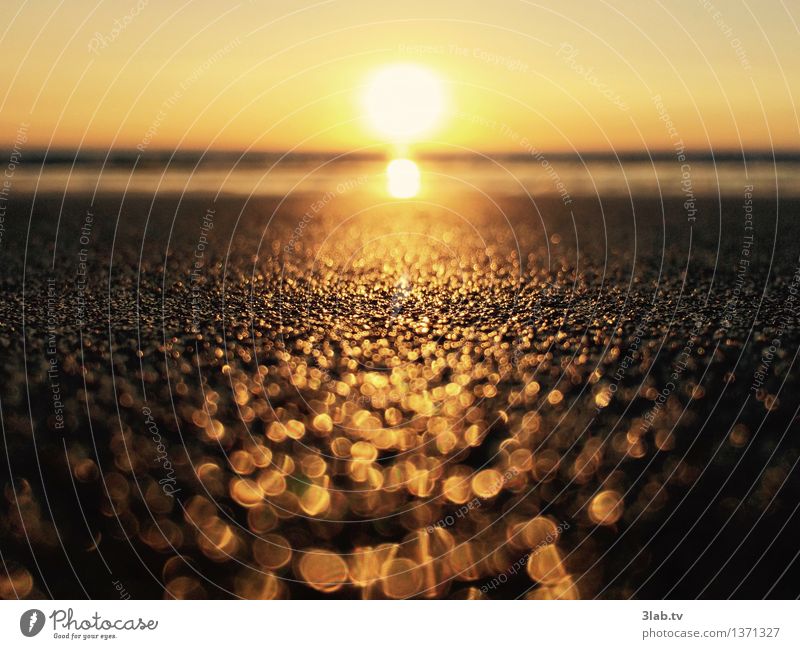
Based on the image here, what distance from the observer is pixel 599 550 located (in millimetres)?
6590

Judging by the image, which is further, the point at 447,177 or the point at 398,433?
the point at 447,177

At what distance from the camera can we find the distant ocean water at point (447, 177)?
28.1 meters

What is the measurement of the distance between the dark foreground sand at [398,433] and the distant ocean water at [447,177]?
1438 cm

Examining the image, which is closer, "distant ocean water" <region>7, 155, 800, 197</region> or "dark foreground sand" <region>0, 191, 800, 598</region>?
"dark foreground sand" <region>0, 191, 800, 598</region>

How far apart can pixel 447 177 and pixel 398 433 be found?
2777cm

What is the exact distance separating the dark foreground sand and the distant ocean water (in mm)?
14382

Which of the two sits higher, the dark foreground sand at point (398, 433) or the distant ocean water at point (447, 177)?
the distant ocean water at point (447, 177)

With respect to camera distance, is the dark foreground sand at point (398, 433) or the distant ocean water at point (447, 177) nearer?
the dark foreground sand at point (398, 433)

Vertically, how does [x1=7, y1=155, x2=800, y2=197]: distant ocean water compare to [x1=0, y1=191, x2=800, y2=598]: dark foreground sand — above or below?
above

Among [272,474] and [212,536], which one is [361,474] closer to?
[272,474]

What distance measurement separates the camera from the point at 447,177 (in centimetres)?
3519

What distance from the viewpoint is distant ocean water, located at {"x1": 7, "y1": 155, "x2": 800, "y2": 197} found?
92.1ft

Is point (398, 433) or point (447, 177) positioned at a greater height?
point (447, 177)
